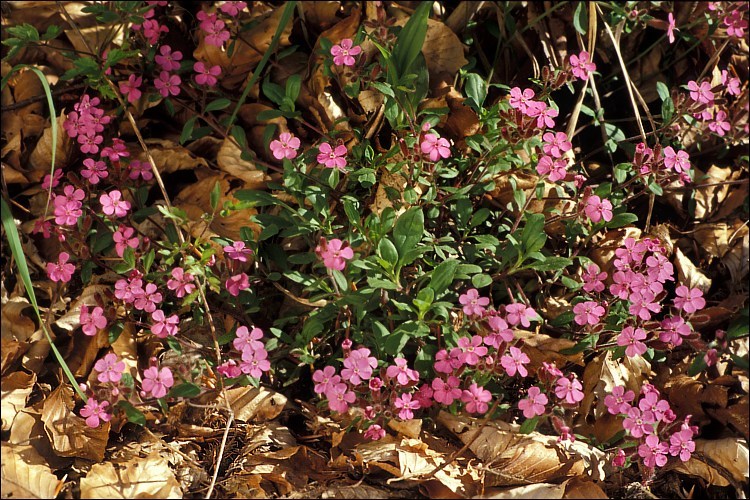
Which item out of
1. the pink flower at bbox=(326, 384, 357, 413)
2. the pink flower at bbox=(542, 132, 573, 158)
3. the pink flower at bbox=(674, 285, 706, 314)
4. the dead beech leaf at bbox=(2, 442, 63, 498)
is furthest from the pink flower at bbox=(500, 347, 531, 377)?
the dead beech leaf at bbox=(2, 442, 63, 498)

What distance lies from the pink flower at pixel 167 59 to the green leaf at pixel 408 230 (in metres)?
1.06

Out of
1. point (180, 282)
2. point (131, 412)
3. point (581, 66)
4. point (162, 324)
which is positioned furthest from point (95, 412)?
point (581, 66)

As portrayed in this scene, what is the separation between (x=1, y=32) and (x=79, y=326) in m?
1.21

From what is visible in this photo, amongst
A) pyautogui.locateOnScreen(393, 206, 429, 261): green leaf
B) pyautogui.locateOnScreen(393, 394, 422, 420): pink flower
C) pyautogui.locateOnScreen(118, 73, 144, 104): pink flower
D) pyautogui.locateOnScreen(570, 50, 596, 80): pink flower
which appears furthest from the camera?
pyautogui.locateOnScreen(118, 73, 144, 104): pink flower

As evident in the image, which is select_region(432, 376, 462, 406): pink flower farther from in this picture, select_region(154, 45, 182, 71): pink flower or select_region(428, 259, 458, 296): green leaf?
select_region(154, 45, 182, 71): pink flower

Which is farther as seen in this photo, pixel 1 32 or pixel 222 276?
pixel 1 32

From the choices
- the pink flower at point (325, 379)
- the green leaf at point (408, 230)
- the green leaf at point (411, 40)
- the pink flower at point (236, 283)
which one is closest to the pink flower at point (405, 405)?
the pink flower at point (325, 379)

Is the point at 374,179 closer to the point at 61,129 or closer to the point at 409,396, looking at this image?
the point at 409,396

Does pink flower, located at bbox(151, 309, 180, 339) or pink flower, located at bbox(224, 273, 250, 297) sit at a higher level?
pink flower, located at bbox(224, 273, 250, 297)

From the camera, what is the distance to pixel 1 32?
2.64 m

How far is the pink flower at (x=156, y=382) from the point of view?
6.56 feet

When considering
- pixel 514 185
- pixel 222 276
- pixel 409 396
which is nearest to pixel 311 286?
pixel 222 276

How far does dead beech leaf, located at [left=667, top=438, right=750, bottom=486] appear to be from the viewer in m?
2.21

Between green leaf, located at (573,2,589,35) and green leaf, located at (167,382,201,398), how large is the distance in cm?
185
